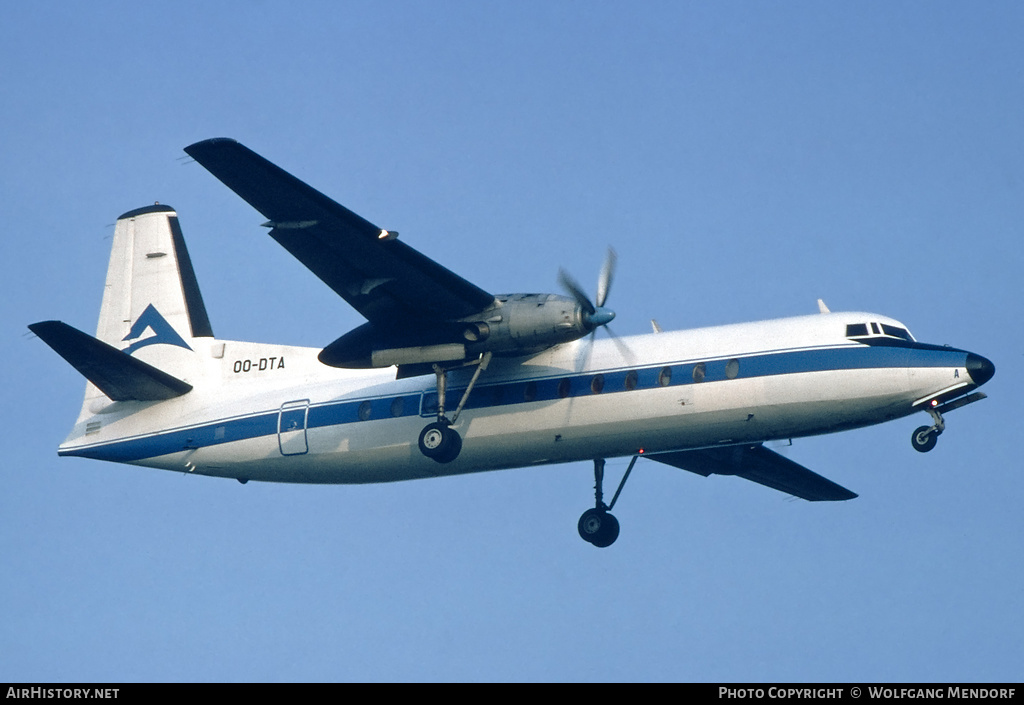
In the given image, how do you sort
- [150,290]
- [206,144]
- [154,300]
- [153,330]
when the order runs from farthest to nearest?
1. [150,290]
2. [154,300]
3. [153,330]
4. [206,144]

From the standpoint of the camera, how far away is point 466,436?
23094 mm

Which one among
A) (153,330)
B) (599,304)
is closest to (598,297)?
(599,304)

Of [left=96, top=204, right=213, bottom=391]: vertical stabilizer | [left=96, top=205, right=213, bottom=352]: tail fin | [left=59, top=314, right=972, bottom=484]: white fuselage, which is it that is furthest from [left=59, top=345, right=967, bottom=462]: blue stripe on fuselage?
[left=96, top=205, right=213, bottom=352]: tail fin

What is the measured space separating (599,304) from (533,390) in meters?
1.90

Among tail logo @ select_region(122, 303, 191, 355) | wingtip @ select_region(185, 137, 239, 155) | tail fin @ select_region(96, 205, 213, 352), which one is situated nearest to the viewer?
wingtip @ select_region(185, 137, 239, 155)

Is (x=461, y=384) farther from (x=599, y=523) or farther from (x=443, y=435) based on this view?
(x=599, y=523)

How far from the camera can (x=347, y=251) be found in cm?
2155

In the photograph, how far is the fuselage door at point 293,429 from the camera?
79.7 ft

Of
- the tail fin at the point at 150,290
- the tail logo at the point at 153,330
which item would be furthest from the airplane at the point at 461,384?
the tail fin at the point at 150,290

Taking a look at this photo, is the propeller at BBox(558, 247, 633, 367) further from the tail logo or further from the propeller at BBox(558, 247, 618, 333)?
the tail logo

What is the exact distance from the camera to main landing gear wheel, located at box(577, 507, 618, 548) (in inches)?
1017

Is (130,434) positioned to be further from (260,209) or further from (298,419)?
(260,209)
